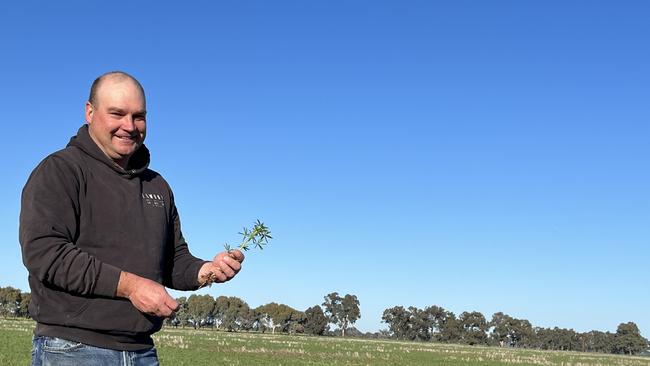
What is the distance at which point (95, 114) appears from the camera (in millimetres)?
3723

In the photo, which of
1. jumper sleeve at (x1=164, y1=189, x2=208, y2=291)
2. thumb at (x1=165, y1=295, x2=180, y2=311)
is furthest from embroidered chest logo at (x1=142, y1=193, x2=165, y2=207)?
thumb at (x1=165, y1=295, x2=180, y2=311)

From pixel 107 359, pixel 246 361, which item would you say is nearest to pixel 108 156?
pixel 107 359

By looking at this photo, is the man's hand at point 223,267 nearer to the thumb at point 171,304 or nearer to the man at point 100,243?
the man at point 100,243

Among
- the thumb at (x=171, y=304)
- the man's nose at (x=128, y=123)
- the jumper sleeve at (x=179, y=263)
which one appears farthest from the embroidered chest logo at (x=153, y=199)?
the thumb at (x=171, y=304)

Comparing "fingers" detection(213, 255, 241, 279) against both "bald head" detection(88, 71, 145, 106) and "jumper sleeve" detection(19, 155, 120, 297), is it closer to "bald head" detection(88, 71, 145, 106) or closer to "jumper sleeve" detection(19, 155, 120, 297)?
"jumper sleeve" detection(19, 155, 120, 297)

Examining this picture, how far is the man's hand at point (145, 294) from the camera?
3.33 meters

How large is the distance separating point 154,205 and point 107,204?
1.45 feet

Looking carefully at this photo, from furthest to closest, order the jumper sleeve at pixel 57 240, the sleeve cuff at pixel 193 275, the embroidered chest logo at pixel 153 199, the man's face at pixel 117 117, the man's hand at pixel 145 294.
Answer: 1. the sleeve cuff at pixel 193 275
2. the embroidered chest logo at pixel 153 199
3. the man's face at pixel 117 117
4. the man's hand at pixel 145 294
5. the jumper sleeve at pixel 57 240

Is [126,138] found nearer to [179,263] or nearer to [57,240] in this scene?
[57,240]

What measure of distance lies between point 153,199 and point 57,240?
35.5 inches

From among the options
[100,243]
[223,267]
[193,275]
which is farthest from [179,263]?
[100,243]

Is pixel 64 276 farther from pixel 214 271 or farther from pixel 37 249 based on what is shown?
pixel 214 271

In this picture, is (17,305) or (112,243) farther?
(17,305)

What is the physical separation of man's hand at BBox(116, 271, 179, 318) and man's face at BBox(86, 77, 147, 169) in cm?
85
